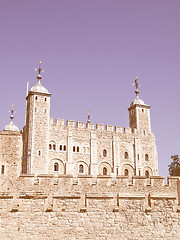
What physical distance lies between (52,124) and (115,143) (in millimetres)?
8365

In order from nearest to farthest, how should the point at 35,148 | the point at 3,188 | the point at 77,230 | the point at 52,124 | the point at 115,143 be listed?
the point at 77,230
the point at 3,188
the point at 35,148
the point at 52,124
the point at 115,143

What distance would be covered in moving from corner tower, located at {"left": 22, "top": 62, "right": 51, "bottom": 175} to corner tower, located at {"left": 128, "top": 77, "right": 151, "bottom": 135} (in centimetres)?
1261

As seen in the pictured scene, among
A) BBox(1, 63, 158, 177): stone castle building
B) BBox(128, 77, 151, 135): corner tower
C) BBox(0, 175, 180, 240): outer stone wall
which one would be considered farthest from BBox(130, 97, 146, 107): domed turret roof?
BBox(0, 175, 180, 240): outer stone wall

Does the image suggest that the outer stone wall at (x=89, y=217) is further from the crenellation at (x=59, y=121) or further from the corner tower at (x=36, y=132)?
the crenellation at (x=59, y=121)

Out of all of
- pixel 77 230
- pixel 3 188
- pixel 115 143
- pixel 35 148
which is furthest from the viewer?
pixel 115 143

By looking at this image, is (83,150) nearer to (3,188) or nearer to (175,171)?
(175,171)

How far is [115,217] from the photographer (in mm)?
8578

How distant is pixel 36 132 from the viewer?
3431 cm

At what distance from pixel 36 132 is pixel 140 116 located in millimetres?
15255

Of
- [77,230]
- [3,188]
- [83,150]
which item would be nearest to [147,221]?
[77,230]

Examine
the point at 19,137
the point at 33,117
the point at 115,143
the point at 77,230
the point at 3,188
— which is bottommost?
the point at 77,230

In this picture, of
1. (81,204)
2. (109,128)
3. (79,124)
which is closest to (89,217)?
(81,204)

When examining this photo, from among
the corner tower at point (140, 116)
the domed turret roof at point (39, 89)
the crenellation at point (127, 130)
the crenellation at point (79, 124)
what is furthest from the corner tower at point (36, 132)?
the corner tower at point (140, 116)

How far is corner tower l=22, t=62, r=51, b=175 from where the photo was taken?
3328cm
